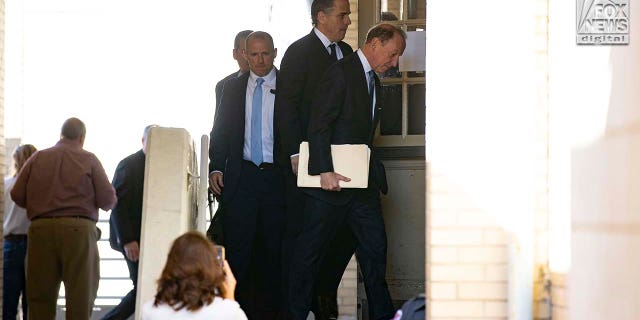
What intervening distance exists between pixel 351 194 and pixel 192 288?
8.64ft

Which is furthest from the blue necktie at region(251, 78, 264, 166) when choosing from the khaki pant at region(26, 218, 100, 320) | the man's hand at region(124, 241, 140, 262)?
the man's hand at region(124, 241, 140, 262)

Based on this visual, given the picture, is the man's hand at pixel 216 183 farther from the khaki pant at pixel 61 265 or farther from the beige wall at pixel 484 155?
the beige wall at pixel 484 155

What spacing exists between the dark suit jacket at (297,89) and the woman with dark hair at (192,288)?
8.96ft

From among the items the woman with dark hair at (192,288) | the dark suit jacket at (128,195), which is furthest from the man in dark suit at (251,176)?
the woman with dark hair at (192,288)

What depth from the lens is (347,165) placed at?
7645 mm

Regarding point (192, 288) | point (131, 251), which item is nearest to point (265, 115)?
point (131, 251)

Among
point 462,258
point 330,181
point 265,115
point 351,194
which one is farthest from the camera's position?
point 265,115

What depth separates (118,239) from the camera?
10.1 m

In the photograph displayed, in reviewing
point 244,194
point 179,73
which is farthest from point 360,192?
point 179,73

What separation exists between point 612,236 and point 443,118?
131cm

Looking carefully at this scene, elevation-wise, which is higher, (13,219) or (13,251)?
(13,219)

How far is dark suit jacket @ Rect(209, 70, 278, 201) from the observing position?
8.38 m

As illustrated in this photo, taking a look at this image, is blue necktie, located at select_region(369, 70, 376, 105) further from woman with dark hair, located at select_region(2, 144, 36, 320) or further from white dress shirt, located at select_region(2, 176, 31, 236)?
white dress shirt, located at select_region(2, 176, 31, 236)

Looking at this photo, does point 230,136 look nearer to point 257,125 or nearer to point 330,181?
point 257,125
